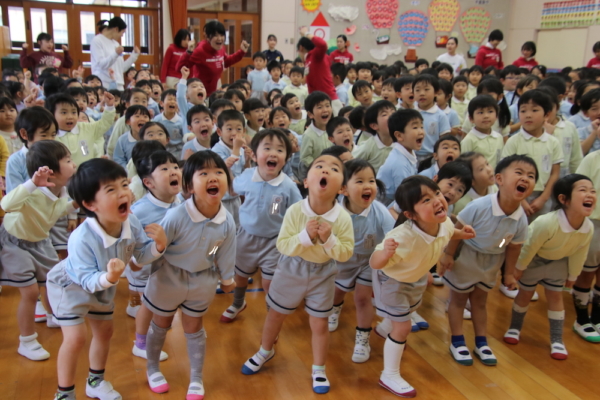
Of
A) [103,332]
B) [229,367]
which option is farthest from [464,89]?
[103,332]

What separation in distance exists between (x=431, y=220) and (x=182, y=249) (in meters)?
1.01

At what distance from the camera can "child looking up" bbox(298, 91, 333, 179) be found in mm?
3742

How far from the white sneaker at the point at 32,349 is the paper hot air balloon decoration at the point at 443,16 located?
10.6 meters

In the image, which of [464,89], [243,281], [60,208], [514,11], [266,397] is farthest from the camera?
[514,11]

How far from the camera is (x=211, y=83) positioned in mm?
5457

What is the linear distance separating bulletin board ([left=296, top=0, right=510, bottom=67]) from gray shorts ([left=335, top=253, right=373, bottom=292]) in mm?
8867

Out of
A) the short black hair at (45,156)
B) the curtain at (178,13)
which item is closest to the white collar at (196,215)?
the short black hair at (45,156)

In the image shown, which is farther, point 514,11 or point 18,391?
point 514,11

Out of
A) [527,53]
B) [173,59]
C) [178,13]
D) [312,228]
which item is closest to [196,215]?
[312,228]

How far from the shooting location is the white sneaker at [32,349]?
239cm

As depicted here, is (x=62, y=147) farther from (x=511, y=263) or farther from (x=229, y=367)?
(x=511, y=263)

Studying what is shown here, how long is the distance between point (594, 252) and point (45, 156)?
112 inches

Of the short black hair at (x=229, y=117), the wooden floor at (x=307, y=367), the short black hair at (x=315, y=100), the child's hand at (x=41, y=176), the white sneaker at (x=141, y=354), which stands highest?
the short black hair at (x=315, y=100)

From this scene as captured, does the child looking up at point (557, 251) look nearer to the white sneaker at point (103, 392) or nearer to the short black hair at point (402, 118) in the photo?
the short black hair at point (402, 118)
